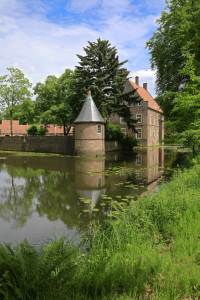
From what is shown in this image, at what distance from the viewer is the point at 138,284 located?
250 centimetres

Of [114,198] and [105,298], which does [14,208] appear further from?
[105,298]

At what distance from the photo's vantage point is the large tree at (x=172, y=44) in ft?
53.0

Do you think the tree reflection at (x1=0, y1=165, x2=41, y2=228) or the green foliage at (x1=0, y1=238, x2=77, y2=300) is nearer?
the green foliage at (x1=0, y1=238, x2=77, y2=300)

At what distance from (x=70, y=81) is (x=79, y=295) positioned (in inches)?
1289

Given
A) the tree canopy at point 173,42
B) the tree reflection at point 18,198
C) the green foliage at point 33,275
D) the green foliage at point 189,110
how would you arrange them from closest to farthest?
the green foliage at point 33,275
the tree reflection at point 18,198
the green foliage at point 189,110
the tree canopy at point 173,42

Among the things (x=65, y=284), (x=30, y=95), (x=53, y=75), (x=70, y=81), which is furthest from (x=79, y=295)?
(x=53, y=75)

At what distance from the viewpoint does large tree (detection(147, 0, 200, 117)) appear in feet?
53.0

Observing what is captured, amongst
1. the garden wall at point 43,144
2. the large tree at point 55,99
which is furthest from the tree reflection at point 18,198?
the large tree at point 55,99

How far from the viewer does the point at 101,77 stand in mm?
27688

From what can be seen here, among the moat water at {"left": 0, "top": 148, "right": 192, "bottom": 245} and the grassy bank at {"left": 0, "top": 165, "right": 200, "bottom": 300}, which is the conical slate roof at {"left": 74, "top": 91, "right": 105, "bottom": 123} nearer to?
the moat water at {"left": 0, "top": 148, "right": 192, "bottom": 245}

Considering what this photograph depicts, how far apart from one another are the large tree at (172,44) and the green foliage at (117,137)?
8.34m

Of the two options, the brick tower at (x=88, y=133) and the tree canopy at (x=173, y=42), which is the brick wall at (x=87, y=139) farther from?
the tree canopy at (x=173, y=42)

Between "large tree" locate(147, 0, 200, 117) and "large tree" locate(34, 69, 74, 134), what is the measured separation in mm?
14780

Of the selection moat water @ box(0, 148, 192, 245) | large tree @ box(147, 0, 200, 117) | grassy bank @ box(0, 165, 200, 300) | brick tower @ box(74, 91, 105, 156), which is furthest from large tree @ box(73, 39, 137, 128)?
grassy bank @ box(0, 165, 200, 300)
